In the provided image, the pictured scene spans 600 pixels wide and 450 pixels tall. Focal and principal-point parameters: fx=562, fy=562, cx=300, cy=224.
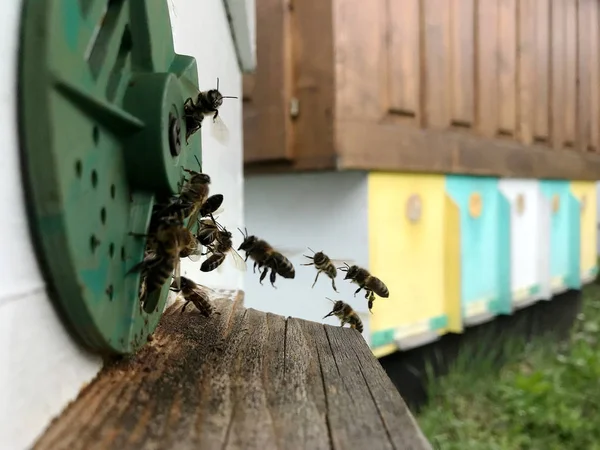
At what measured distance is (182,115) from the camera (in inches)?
→ 30.2

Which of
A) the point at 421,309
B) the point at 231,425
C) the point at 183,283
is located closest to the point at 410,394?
the point at 421,309

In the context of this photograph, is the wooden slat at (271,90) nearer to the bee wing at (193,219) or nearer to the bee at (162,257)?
the bee wing at (193,219)

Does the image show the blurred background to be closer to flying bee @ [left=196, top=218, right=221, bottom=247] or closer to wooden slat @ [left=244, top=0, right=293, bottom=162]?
wooden slat @ [left=244, top=0, right=293, bottom=162]

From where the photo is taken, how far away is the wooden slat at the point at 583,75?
4.85m

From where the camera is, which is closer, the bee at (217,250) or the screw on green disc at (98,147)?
the screw on green disc at (98,147)

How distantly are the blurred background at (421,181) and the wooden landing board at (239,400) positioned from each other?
0.66 meters

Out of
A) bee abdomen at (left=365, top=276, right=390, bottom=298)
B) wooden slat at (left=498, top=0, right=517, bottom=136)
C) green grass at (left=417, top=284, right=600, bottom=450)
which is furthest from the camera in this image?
wooden slat at (left=498, top=0, right=517, bottom=136)

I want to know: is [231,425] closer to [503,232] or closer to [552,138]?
[503,232]

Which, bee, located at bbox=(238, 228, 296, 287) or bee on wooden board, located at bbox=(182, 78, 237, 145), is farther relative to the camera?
bee, located at bbox=(238, 228, 296, 287)

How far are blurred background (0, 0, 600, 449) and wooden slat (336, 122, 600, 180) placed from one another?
1 cm

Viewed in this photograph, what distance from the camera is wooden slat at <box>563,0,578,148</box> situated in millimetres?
4625

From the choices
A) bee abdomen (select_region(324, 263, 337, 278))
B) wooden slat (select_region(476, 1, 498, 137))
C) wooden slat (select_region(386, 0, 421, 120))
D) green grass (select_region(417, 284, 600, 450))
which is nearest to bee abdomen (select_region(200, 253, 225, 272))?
bee abdomen (select_region(324, 263, 337, 278))

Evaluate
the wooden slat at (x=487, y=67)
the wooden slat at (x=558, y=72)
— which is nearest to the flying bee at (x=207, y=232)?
the wooden slat at (x=487, y=67)

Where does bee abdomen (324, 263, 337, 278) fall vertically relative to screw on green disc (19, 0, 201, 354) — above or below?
below
